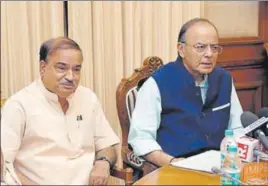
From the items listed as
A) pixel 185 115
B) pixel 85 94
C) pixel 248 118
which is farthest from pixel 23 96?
pixel 248 118

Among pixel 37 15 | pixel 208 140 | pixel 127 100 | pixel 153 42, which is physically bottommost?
pixel 208 140

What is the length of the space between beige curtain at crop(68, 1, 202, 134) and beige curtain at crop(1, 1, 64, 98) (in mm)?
129

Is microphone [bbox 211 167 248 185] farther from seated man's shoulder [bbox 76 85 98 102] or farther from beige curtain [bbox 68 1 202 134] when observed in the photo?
beige curtain [bbox 68 1 202 134]

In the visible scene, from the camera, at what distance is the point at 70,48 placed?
1.94m

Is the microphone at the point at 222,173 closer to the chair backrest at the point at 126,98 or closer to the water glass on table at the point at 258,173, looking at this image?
the water glass on table at the point at 258,173

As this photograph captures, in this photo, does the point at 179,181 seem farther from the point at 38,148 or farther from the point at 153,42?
the point at 153,42

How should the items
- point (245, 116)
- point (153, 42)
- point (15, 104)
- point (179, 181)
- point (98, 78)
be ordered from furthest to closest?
point (153, 42)
point (98, 78)
point (245, 116)
point (15, 104)
point (179, 181)

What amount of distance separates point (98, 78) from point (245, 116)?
1.03 meters

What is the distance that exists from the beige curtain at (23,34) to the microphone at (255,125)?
1.12 m

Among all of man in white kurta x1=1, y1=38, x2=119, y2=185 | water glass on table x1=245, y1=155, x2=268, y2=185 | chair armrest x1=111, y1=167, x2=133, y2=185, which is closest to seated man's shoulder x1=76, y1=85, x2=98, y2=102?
man in white kurta x1=1, y1=38, x2=119, y2=185

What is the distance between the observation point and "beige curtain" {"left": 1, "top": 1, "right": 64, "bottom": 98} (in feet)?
7.66

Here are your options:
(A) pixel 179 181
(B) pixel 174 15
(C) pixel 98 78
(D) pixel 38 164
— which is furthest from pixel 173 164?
(B) pixel 174 15

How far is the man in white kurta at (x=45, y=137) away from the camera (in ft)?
6.02

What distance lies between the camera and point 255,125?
1895 mm
